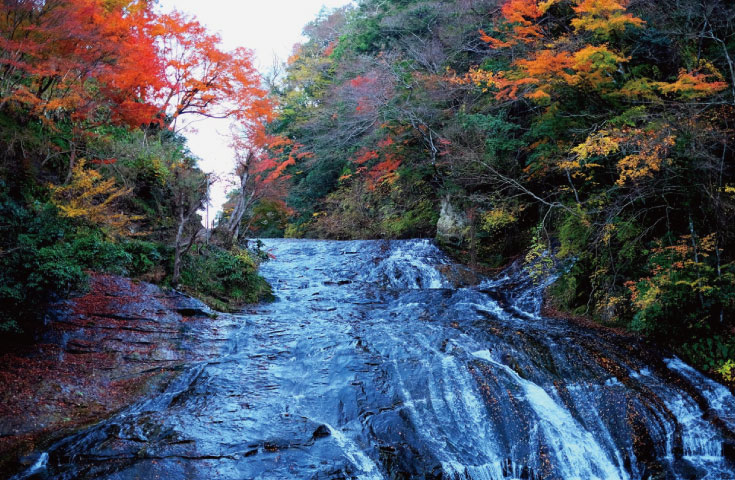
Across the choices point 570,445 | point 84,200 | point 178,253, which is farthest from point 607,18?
point 84,200

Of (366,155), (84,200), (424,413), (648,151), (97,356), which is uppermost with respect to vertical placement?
(366,155)

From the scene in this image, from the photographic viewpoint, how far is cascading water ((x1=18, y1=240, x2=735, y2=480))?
4.96m

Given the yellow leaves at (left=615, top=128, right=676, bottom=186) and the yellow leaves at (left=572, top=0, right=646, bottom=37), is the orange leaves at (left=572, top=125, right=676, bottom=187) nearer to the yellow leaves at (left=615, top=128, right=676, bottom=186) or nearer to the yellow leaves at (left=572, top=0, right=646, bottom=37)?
the yellow leaves at (left=615, top=128, right=676, bottom=186)

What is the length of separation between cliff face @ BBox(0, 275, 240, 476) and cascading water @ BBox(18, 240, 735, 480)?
0.43 meters

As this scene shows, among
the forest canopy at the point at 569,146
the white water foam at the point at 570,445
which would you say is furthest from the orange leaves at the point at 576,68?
the white water foam at the point at 570,445

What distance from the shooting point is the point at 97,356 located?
22.2 feet

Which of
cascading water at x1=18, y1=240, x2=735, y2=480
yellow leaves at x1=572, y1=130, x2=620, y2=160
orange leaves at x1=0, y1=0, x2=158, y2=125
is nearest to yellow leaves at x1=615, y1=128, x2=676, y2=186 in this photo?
yellow leaves at x1=572, y1=130, x2=620, y2=160

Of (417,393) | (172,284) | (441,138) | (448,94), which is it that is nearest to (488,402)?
(417,393)

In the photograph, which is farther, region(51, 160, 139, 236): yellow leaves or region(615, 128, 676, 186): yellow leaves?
region(51, 160, 139, 236): yellow leaves

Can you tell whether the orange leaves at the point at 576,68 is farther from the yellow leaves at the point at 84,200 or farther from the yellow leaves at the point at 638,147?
the yellow leaves at the point at 84,200

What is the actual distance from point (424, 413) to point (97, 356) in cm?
533

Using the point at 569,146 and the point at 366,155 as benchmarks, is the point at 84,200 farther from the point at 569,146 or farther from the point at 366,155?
the point at 366,155

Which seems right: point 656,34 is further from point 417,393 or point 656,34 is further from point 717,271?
point 417,393

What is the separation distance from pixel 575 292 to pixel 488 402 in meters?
5.47
